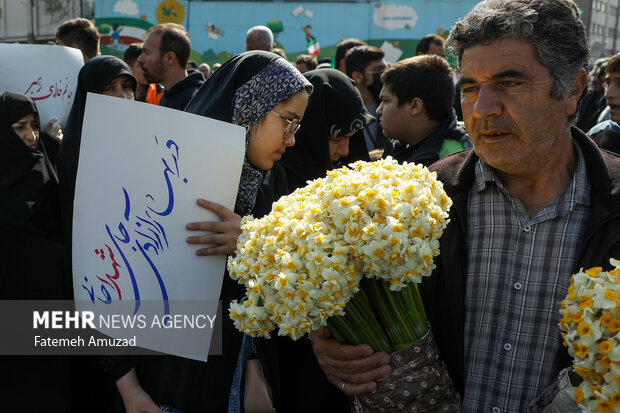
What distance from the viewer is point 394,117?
13.5 ft

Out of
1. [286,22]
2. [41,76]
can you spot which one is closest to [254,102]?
[41,76]

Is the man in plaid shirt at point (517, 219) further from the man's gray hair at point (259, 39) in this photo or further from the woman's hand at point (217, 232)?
the man's gray hair at point (259, 39)

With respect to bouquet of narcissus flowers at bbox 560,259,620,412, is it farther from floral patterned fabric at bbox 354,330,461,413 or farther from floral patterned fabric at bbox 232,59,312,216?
floral patterned fabric at bbox 232,59,312,216

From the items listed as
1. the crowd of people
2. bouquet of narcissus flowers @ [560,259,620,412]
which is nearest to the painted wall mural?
the crowd of people

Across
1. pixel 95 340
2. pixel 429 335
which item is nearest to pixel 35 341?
pixel 95 340

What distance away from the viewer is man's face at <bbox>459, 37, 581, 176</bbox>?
6.31 feet

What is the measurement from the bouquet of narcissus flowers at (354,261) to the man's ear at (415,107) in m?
2.34

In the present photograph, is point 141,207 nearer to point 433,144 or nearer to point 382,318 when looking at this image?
point 382,318

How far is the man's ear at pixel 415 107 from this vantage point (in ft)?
13.2

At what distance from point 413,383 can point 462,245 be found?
0.55 m

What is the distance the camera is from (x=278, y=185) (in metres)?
2.89

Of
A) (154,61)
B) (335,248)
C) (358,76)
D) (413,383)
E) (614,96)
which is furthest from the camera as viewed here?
(358,76)

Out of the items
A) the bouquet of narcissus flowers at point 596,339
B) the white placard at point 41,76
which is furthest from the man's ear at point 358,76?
the bouquet of narcissus flowers at point 596,339

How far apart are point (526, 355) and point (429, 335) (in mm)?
370
